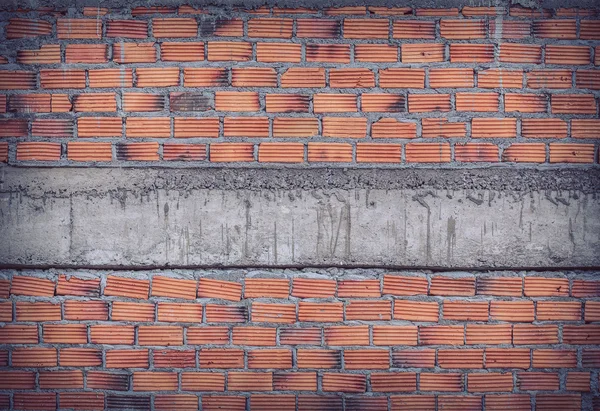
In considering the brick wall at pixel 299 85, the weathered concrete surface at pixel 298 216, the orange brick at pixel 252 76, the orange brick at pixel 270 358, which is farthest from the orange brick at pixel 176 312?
the orange brick at pixel 252 76

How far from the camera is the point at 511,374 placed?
2.02m

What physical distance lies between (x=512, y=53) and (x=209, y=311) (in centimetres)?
176

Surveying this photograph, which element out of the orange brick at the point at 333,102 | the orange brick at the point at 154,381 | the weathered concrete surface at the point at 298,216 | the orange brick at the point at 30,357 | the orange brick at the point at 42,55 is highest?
the orange brick at the point at 42,55

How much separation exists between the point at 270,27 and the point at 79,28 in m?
0.84

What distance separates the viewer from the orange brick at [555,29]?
1969 millimetres

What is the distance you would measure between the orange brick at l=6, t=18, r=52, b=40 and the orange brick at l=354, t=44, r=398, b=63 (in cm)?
137

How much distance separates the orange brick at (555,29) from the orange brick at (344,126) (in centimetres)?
86

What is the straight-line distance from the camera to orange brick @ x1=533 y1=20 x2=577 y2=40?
6.46 ft

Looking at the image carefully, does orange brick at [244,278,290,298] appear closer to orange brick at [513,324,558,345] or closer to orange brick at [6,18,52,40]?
orange brick at [513,324,558,345]

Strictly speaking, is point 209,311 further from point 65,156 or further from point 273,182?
point 65,156

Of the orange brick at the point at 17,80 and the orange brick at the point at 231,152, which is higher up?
the orange brick at the point at 17,80

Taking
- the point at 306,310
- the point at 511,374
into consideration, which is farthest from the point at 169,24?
the point at 511,374

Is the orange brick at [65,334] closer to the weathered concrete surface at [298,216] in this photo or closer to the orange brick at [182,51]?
the weathered concrete surface at [298,216]

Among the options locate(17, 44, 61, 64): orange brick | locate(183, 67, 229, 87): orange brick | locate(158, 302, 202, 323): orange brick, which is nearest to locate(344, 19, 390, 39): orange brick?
locate(183, 67, 229, 87): orange brick
